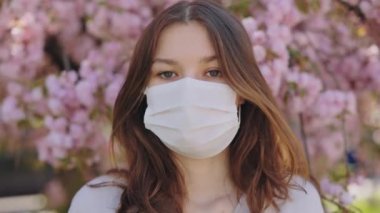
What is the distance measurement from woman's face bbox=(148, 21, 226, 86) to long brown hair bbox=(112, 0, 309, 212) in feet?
0.06

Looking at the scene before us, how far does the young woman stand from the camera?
2143mm

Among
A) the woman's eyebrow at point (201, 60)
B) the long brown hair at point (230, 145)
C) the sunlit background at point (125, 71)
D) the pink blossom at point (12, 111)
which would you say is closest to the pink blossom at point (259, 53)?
the sunlit background at point (125, 71)

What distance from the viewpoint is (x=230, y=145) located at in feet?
7.64

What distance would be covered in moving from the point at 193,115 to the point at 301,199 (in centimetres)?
37

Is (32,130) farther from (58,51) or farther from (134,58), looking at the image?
(134,58)

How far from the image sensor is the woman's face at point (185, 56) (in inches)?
83.7

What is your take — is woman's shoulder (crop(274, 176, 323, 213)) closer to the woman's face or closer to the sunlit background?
the woman's face

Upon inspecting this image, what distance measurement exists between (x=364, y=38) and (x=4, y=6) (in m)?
1.23

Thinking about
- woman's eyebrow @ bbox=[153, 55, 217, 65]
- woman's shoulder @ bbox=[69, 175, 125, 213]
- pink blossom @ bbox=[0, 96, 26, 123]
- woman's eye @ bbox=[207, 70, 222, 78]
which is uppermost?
woman's eyebrow @ bbox=[153, 55, 217, 65]

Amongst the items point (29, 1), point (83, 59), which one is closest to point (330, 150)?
point (83, 59)

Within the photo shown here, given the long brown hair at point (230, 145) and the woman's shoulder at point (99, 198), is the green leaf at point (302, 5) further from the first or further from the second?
the woman's shoulder at point (99, 198)

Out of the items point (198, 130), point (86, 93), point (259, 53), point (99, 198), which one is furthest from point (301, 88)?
point (99, 198)

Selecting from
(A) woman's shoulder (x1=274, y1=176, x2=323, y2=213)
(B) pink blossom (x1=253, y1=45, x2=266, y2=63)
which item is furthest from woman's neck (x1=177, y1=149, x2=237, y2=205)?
(B) pink blossom (x1=253, y1=45, x2=266, y2=63)

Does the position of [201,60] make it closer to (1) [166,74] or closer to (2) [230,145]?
(1) [166,74]
